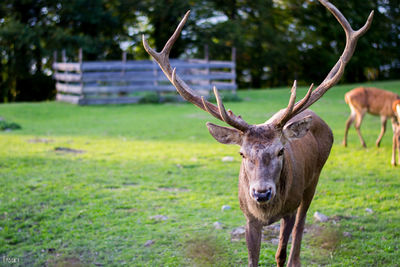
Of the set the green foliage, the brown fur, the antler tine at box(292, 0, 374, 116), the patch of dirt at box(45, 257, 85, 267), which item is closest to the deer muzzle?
the brown fur

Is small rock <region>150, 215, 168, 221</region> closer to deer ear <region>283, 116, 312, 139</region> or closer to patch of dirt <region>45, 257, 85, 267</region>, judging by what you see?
patch of dirt <region>45, 257, 85, 267</region>

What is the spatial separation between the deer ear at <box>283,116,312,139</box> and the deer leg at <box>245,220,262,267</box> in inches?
32.6

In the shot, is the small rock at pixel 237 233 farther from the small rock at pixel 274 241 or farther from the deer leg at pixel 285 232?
the deer leg at pixel 285 232

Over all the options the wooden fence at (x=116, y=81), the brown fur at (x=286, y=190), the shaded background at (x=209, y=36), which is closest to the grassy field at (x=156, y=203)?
the brown fur at (x=286, y=190)

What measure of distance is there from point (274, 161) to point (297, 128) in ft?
1.60

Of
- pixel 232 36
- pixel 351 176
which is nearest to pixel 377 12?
pixel 232 36

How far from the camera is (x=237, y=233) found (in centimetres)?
507

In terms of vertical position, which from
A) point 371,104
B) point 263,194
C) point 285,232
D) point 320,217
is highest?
point 371,104

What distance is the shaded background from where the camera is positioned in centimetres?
2152

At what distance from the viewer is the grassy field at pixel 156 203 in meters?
4.64

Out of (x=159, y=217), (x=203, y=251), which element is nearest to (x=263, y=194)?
(x=203, y=251)

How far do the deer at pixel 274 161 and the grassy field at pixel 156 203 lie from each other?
68cm

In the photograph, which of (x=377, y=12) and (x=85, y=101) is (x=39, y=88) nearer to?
(x=85, y=101)

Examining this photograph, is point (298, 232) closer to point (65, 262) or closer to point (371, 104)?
point (65, 262)
